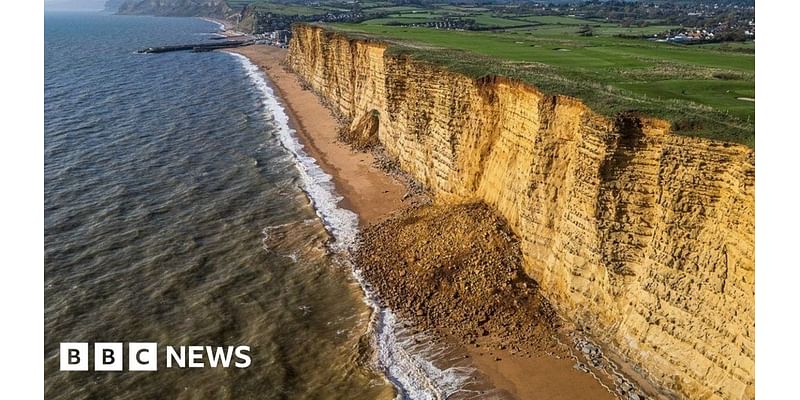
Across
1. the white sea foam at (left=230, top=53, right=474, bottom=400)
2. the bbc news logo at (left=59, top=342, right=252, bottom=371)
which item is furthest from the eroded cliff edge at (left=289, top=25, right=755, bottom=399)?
the bbc news logo at (left=59, top=342, right=252, bottom=371)

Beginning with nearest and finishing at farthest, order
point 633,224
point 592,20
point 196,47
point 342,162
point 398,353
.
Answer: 1. point 633,224
2. point 398,353
3. point 342,162
4. point 592,20
5. point 196,47

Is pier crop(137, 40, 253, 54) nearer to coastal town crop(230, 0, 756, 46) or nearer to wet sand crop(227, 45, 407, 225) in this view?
coastal town crop(230, 0, 756, 46)

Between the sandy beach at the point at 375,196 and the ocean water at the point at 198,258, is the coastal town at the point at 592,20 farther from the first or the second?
the ocean water at the point at 198,258

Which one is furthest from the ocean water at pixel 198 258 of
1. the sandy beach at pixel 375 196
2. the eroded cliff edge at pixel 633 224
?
the eroded cliff edge at pixel 633 224

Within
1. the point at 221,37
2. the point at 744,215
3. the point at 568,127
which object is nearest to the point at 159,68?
the point at 221,37

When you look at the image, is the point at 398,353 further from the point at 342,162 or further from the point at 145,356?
the point at 342,162

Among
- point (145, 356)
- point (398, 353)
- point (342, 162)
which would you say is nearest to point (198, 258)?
point (145, 356)

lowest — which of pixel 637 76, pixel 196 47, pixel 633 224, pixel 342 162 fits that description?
pixel 633 224
